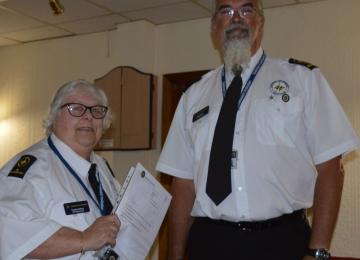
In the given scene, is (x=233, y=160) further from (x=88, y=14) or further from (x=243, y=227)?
(x=88, y=14)

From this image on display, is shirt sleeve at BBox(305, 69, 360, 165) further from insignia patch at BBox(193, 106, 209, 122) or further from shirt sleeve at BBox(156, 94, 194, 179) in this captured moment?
shirt sleeve at BBox(156, 94, 194, 179)

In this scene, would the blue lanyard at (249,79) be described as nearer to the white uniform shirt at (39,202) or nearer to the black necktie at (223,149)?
the black necktie at (223,149)

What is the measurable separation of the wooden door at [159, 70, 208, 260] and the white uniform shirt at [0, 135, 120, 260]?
284 cm

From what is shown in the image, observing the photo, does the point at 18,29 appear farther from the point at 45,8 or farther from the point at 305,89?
the point at 305,89

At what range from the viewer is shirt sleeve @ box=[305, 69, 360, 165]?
5.97 ft

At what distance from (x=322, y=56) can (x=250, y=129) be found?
8.98ft

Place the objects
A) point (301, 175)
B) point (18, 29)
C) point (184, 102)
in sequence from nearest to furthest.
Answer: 1. point (301, 175)
2. point (184, 102)
3. point (18, 29)

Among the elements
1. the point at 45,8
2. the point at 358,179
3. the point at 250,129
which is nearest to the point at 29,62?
the point at 45,8

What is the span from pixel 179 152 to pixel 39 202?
0.62 metres

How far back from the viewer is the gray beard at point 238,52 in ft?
6.58

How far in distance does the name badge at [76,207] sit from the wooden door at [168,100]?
9.43ft

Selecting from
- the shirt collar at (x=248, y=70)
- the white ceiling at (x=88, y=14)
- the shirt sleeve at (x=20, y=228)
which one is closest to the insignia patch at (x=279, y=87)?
→ the shirt collar at (x=248, y=70)

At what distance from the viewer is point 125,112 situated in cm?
507

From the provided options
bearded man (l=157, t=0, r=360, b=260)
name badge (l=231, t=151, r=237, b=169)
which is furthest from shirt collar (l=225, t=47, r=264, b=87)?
name badge (l=231, t=151, r=237, b=169)
